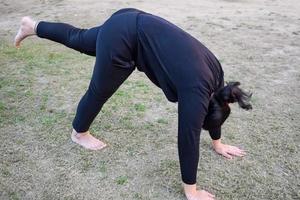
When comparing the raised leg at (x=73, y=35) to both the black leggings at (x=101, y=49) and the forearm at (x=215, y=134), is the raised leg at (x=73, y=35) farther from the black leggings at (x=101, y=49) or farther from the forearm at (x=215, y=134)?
the forearm at (x=215, y=134)

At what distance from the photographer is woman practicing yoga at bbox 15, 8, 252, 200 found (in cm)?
212

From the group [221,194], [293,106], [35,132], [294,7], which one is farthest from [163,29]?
[294,7]

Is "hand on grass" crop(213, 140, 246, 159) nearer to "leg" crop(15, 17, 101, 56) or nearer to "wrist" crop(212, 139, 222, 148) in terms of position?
"wrist" crop(212, 139, 222, 148)

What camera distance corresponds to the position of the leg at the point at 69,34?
257 cm

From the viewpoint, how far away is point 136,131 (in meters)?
3.16

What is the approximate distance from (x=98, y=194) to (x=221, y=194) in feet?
2.35

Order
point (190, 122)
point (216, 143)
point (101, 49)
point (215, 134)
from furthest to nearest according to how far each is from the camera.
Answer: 1. point (216, 143)
2. point (215, 134)
3. point (101, 49)
4. point (190, 122)

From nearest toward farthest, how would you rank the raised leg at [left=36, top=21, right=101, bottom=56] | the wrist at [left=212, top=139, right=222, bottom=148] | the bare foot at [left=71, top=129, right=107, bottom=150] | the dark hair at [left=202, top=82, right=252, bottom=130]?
the dark hair at [left=202, top=82, right=252, bottom=130]
the raised leg at [left=36, top=21, right=101, bottom=56]
the wrist at [left=212, top=139, right=222, bottom=148]
the bare foot at [left=71, top=129, right=107, bottom=150]

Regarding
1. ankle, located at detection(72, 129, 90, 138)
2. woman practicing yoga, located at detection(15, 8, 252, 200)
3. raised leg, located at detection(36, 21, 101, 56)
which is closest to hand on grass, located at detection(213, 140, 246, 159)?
woman practicing yoga, located at detection(15, 8, 252, 200)

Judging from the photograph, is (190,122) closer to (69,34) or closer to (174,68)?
(174,68)

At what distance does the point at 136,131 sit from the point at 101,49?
3.02 feet

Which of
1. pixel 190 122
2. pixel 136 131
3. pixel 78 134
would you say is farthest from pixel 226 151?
pixel 78 134

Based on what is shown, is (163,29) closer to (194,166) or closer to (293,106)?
(194,166)

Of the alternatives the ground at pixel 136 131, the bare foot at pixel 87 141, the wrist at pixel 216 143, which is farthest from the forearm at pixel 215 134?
the bare foot at pixel 87 141
